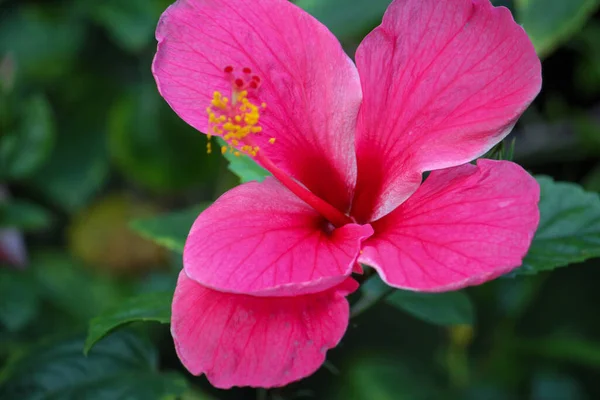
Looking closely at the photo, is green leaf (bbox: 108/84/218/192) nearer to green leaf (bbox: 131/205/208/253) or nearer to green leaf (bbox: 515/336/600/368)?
green leaf (bbox: 131/205/208/253)

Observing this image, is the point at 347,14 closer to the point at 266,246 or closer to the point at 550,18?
the point at 550,18

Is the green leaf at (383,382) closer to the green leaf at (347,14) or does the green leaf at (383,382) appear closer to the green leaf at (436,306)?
the green leaf at (436,306)

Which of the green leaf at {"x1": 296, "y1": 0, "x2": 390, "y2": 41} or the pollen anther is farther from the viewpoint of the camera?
the green leaf at {"x1": 296, "y1": 0, "x2": 390, "y2": 41}

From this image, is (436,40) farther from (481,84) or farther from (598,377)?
(598,377)

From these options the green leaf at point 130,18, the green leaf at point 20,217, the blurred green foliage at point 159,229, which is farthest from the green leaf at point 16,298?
the green leaf at point 130,18

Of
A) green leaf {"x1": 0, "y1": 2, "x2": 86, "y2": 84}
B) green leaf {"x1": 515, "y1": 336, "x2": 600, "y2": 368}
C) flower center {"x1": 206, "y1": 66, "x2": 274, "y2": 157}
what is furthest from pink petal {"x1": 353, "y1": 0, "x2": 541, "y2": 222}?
green leaf {"x1": 0, "y1": 2, "x2": 86, "y2": 84}

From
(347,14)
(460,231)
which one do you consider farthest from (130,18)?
(460,231)

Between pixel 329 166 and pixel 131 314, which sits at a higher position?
pixel 329 166
